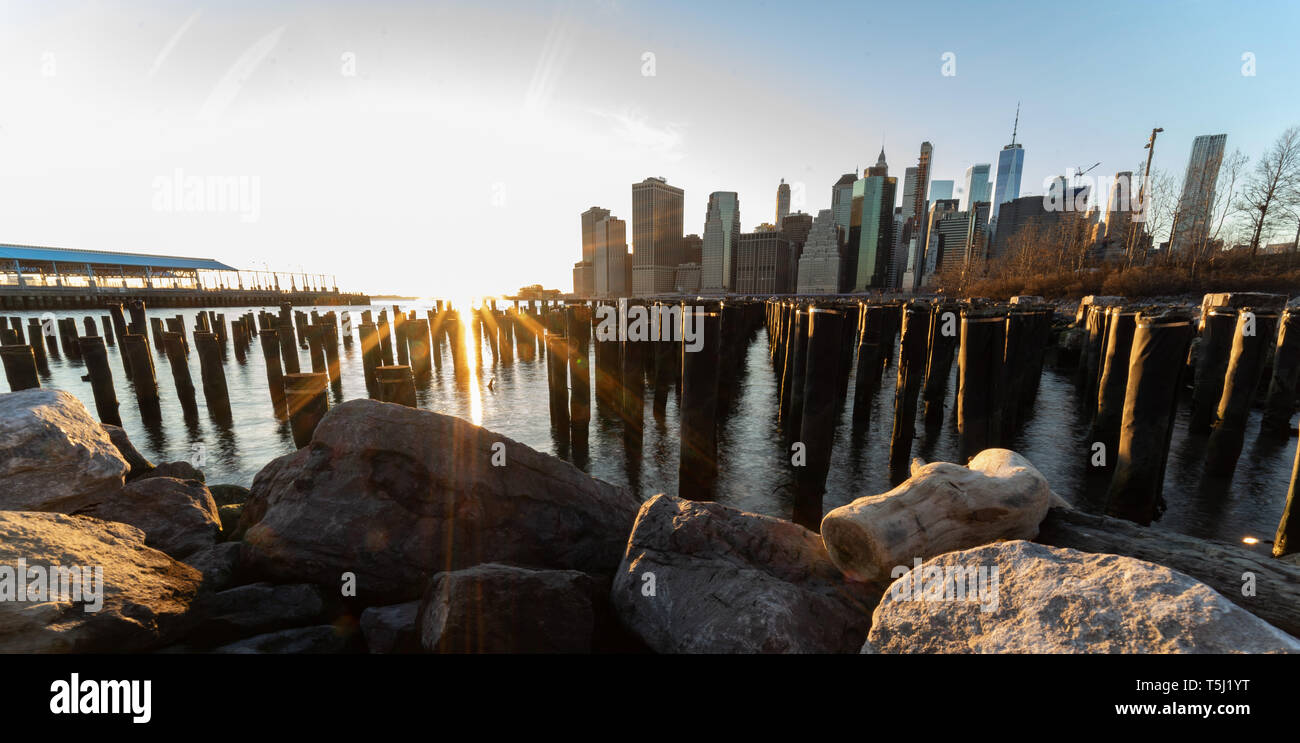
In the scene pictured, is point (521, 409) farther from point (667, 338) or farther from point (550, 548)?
point (550, 548)

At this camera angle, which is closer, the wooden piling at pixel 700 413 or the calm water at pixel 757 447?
the wooden piling at pixel 700 413

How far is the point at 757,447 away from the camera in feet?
37.3

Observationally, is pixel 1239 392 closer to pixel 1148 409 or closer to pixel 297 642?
pixel 1148 409

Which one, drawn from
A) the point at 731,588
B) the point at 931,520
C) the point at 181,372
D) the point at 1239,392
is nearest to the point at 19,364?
the point at 181,372

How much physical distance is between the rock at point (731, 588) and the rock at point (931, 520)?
0.31 m

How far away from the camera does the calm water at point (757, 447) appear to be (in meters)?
8.20

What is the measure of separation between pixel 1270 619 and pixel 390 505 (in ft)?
19.5

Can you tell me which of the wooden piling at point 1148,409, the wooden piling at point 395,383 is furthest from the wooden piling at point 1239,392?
the wooden piling at point 395,383

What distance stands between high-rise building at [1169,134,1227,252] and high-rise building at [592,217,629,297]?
454 ft

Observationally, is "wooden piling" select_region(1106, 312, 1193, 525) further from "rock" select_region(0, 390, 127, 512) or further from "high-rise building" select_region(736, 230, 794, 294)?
"high-rise building" select_region(736, 230, 794, 294)

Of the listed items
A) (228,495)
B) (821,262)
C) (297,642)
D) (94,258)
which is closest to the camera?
(297,642)

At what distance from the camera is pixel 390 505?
419cm

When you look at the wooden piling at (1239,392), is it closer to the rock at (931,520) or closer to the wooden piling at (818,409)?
the wooden piling at (818,409)

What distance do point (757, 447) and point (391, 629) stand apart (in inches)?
364
